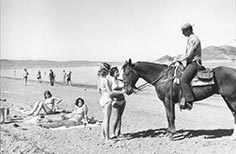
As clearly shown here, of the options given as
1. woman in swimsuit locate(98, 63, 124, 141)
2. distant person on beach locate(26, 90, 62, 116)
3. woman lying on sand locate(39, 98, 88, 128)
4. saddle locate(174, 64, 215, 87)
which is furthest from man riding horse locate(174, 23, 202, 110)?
distant person on beach locate(26, 90, 62, 116)

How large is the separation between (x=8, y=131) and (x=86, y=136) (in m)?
2.98

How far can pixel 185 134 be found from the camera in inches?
382

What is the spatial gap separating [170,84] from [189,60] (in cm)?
86

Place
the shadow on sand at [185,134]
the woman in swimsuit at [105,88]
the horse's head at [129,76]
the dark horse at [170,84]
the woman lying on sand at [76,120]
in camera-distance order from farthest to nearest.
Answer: the woman lying on sand at [76,120] < the shadow on sand at [185,134] < the horse's head at [129,76] < the woman in swimsuit at [105,88] < the dark horse at [170,84]

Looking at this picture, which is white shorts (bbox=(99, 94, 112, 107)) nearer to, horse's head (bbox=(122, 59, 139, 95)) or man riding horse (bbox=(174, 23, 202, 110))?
horse's head (bbox=(122, 59, 139, 95))

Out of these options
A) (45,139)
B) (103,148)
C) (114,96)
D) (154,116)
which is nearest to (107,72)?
(114,96)

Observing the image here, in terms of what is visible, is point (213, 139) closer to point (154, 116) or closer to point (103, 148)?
point (103, 148)

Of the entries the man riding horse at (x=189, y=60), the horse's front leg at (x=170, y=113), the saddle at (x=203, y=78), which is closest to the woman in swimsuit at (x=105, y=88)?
the horse's front leg at (x=170, y=113)

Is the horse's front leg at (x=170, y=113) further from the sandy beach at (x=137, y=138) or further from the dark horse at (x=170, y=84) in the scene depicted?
the sandy beach at (x=137, y=138)

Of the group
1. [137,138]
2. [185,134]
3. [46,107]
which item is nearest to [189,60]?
[185,134]

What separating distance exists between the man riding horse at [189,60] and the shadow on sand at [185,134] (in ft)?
4.58

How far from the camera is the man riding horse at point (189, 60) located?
838 centimetres

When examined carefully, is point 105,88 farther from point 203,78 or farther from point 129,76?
point 203,78

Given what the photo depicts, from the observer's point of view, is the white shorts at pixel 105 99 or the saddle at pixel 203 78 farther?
the white shorts at pixel 105 99
